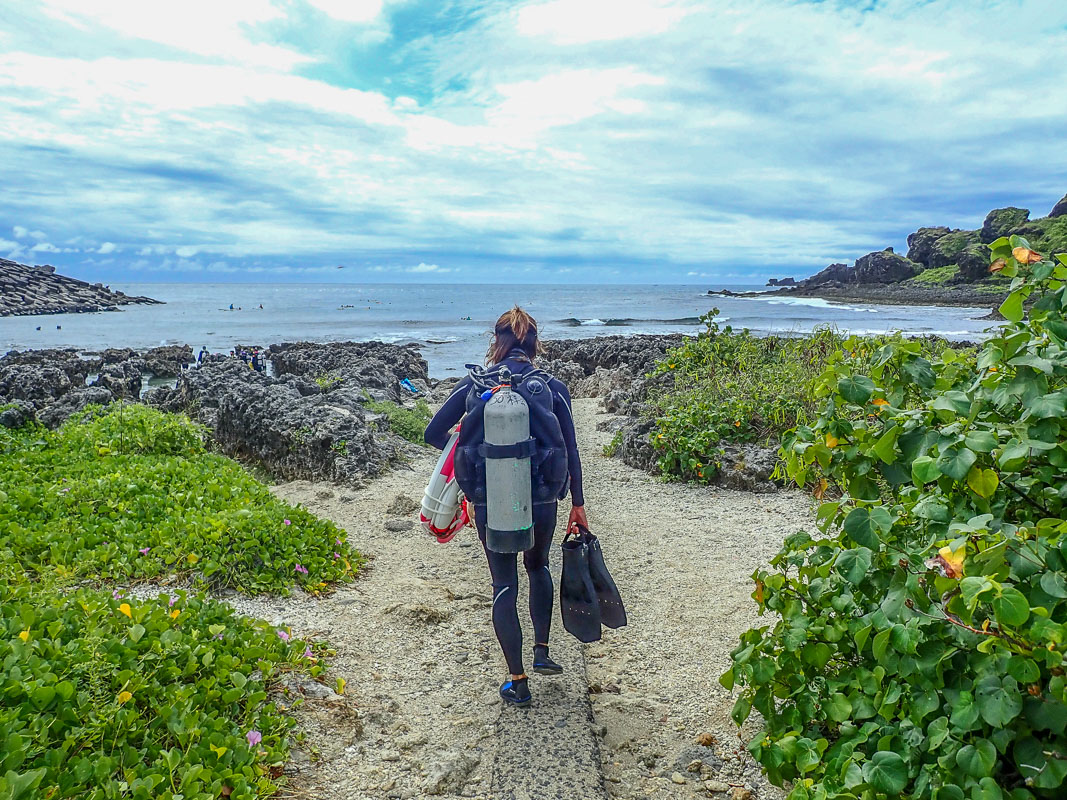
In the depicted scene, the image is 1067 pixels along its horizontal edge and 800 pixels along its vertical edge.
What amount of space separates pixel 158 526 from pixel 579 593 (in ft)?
11.2

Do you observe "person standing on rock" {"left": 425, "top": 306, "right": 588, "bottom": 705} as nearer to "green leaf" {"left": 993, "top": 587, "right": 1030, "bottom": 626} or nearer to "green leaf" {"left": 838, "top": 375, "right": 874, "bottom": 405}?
"green leaf" {"left": 838, "top": 375, "right": 874, "bottom": 405}

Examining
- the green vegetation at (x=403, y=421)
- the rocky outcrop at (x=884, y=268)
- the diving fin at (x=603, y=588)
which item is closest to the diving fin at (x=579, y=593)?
the diving fin at (x=603, y=588)

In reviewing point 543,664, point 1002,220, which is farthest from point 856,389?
point 1002,220

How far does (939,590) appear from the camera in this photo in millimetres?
2047

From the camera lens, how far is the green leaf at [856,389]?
2.60m

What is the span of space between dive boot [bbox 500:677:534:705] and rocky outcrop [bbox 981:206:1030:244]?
75.9 meters

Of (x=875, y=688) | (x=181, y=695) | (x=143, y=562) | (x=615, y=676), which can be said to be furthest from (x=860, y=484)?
(x=143, y=562)

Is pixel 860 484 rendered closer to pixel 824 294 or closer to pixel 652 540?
pixel 652 540

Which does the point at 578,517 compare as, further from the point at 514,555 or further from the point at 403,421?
the point at 403,421

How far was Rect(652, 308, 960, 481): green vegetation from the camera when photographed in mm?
8242

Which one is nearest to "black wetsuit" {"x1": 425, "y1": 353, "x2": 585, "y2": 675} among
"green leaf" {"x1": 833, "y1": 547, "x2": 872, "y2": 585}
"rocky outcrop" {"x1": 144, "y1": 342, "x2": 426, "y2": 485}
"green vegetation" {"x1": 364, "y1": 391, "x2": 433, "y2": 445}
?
"green leaf" {"x1": 833, "y1": 547, "x2": 872, "y2": 585}

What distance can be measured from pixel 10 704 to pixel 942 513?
3.33m

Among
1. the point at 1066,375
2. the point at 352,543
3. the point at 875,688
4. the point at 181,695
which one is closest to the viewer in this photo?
the point at 1066,375

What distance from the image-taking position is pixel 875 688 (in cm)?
241
